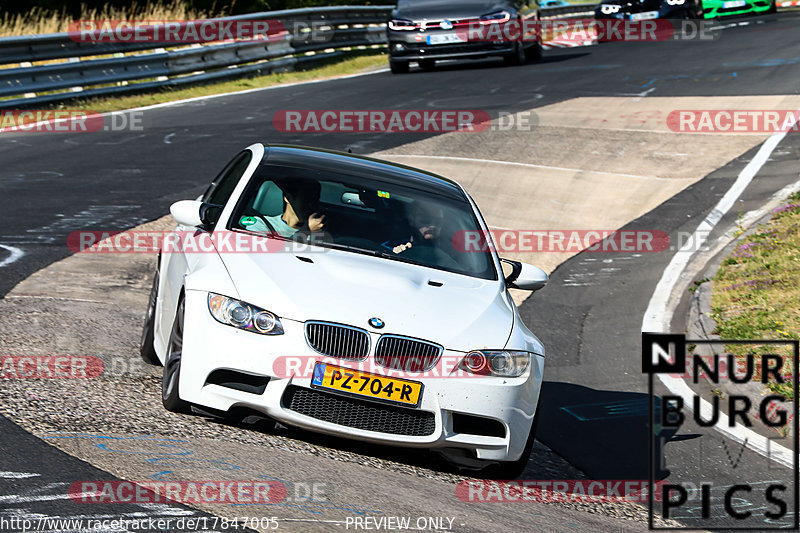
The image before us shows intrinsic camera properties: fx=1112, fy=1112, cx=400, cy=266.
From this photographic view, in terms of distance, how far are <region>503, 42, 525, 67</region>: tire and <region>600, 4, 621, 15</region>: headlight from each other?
6910 millimetres

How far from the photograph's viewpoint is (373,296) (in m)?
6.00

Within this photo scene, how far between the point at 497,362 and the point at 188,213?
224 cm

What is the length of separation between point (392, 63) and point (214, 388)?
19736 mm

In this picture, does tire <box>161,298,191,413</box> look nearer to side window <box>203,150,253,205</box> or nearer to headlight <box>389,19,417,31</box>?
side window <box>203,150,253,205</box>

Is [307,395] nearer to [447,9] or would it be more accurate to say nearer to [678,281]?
[678,281]

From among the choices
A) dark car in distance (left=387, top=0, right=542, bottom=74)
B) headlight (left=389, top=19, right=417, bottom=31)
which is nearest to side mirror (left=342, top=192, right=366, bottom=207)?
dark car in distance (left=387, top=0, right=542, bottom=74)

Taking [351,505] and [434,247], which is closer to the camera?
[351,505]

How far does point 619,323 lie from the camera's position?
10.6 meters

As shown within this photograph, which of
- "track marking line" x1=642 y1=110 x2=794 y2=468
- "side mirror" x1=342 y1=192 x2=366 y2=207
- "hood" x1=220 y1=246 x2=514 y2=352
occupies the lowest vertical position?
"track marking line" x1=642 y1=110 x2=794 y2=468

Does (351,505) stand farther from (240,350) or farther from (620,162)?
(620,162)

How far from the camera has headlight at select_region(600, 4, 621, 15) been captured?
31.7 m

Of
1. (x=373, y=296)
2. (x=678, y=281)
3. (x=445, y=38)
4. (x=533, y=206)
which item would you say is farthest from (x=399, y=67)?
(x=373, y=296)

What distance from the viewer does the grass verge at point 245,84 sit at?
1964 centimetres

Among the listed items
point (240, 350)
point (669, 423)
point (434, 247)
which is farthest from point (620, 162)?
point (240, 350)
